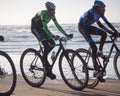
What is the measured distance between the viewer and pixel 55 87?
27.3ft

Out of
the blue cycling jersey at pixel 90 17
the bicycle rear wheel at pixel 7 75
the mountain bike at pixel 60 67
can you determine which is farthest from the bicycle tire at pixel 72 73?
the bicycle rear wheel at pixel 7 75

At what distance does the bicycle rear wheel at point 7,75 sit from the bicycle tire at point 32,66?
1217 mm

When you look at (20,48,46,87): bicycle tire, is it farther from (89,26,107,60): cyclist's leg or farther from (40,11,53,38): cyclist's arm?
(89,26,107,60): cyclist's leg

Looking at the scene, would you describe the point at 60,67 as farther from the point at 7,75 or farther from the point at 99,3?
the point at 99,3

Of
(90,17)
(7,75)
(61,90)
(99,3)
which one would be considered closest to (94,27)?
(90,17)

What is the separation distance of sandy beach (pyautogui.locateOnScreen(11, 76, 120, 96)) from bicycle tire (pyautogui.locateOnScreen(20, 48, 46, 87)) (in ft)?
0.53

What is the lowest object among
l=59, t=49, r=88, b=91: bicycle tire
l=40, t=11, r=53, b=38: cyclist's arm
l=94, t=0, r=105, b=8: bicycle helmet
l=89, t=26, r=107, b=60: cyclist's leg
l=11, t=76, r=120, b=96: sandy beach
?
l=11, t=76, r=120, b=96: sandy beach

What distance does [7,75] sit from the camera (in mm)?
7289

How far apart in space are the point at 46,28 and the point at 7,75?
1.39 meters

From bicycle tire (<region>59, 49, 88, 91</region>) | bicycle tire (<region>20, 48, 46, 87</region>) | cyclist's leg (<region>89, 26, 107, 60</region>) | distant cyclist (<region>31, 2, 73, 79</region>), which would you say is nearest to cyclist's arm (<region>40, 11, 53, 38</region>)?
distant cyclist (<region>31, 2, 73, 79</region>)

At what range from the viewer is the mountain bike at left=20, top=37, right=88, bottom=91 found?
25.6 feet

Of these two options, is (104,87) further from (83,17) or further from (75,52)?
(83,17)

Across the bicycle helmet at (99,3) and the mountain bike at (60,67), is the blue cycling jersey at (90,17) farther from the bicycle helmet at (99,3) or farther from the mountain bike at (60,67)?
the mountain bike at (60,67)

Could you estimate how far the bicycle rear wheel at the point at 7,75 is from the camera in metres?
6.89
